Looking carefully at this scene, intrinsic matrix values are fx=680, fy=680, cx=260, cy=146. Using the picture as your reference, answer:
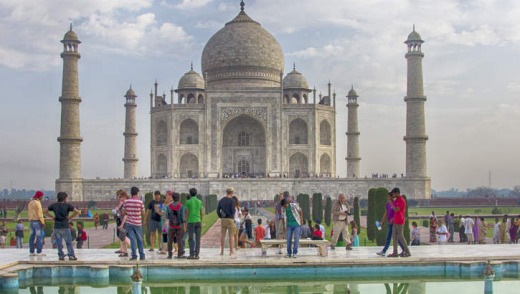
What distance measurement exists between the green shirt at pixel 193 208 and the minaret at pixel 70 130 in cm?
2539

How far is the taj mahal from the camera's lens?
113 ft

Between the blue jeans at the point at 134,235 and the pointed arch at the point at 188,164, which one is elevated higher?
the pointed arch at the point at 188,164

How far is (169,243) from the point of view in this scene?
9555 mm

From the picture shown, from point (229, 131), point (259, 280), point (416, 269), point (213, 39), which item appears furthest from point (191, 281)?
point (213, 39)

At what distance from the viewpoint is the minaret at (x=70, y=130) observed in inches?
1326

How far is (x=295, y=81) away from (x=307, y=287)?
34630mm

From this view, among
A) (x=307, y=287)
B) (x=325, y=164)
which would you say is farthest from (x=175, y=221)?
(x=325, y=164)

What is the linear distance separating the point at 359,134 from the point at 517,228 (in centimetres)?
2834

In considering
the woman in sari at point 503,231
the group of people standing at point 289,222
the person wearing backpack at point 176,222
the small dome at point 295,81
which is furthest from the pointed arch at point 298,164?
the person wearing backpack at point 176,222

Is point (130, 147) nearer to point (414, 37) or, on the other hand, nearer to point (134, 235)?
point (414, 37)

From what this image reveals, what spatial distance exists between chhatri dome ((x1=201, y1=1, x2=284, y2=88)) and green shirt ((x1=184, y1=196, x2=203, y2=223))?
102ft

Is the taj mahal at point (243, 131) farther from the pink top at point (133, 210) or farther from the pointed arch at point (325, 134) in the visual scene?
the pink top at point (133, 210)

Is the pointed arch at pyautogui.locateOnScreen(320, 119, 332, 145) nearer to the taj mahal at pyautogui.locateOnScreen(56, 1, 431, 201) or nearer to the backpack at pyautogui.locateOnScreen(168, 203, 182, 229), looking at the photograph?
the taj mahal at pyautogui.locateOnScreen(56, 1, 431, 201)

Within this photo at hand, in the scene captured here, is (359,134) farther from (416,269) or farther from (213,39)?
(416,269)
